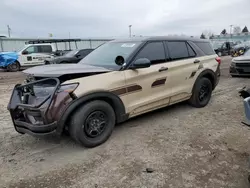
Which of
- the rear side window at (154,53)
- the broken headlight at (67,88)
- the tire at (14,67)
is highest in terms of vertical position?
the tire at (14,67)

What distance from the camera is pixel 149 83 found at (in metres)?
4.41

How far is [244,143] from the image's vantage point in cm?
388

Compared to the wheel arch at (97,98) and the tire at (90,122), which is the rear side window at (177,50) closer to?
the wheel arch at (97,98)

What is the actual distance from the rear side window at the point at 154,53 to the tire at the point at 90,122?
121 centimetres

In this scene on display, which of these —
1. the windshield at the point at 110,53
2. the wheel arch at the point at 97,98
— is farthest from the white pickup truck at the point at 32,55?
the wheel arch at the point at 97,98

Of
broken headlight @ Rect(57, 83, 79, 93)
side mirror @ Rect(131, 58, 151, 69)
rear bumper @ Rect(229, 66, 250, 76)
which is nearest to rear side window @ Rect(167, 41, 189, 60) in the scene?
side mirror @ Rect(131, 58, 151, 69)

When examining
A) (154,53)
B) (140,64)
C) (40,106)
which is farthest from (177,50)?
(40,106)

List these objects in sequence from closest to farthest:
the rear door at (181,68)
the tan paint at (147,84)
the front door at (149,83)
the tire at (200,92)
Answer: the tan paint at (147,84) < the front door at (149,83) < the rear door at (181,68) < the tire at (200,92)

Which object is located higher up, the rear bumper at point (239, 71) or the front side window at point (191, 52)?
the front side window at point (191, 52)

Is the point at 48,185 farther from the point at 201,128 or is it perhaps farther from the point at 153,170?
the point at 201,128

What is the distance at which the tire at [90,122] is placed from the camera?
3.52m

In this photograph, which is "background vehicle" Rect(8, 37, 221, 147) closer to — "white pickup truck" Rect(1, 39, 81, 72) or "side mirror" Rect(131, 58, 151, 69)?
"side mirror" Rect(131, 58, 151, 69)

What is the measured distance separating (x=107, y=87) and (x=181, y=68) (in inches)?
76.6

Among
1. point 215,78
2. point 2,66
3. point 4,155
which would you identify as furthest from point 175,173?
point 2,66
